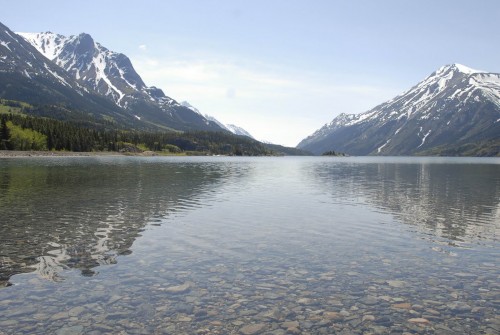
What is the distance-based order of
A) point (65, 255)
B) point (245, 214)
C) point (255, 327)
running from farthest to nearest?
point (245, 214)
point (65, 255)
point (255, 327)

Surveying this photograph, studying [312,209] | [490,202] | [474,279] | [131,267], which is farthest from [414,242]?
[490,202]

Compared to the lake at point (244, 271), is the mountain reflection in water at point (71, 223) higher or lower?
higher

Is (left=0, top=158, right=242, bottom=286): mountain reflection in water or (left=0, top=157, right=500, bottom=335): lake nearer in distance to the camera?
(left=0, top=157, right=500, bottom=335): lake

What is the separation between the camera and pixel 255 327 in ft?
47.8

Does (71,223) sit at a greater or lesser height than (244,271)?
greater

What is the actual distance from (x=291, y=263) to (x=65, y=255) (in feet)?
45.1

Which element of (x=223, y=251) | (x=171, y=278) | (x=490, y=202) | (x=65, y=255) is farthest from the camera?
(x=490, y=202)

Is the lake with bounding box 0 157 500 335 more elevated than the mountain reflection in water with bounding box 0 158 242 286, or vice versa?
the mountain reflection in water with bounding box 0 158 242 286

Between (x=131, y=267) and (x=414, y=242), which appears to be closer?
(x=131, y=267)

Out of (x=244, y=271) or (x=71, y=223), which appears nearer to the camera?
(x=244, y=271)

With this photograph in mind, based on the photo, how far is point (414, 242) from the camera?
96.0 ft

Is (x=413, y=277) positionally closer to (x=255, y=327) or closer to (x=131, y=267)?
(x=255, y=327)

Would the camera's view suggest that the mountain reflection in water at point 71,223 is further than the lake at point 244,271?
Yes

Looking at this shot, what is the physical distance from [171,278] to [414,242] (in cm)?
1889
